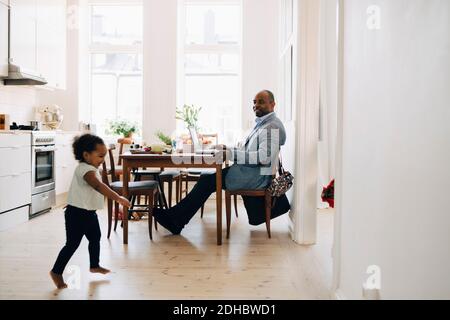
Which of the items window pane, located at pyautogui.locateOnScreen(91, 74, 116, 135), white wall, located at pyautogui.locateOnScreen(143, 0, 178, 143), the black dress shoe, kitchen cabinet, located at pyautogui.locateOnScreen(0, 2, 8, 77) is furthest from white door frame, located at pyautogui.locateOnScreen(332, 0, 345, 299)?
window pane, located at pyautogui.locateOnScreen(91, 74, 116, 135)

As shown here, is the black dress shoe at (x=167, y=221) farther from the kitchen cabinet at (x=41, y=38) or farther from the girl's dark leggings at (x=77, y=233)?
the kitchen cabinet at (x=41, y=38)

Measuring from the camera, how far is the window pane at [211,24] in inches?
255

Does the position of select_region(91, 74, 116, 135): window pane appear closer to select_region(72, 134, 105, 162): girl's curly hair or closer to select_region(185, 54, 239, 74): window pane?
select_region(185, 54, 239, 74): window pane

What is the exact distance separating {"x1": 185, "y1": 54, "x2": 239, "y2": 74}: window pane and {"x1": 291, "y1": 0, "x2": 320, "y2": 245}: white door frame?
9.99ft

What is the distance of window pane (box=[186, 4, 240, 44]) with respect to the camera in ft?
21.2

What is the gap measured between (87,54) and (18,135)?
2678 millimetres

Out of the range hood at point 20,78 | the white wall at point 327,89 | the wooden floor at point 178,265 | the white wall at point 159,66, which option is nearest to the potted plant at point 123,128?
the white wall at point 159,66

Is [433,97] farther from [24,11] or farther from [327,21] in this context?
[24,11]

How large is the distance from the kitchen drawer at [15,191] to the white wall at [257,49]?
118 inches

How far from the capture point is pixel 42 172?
15.6ft
